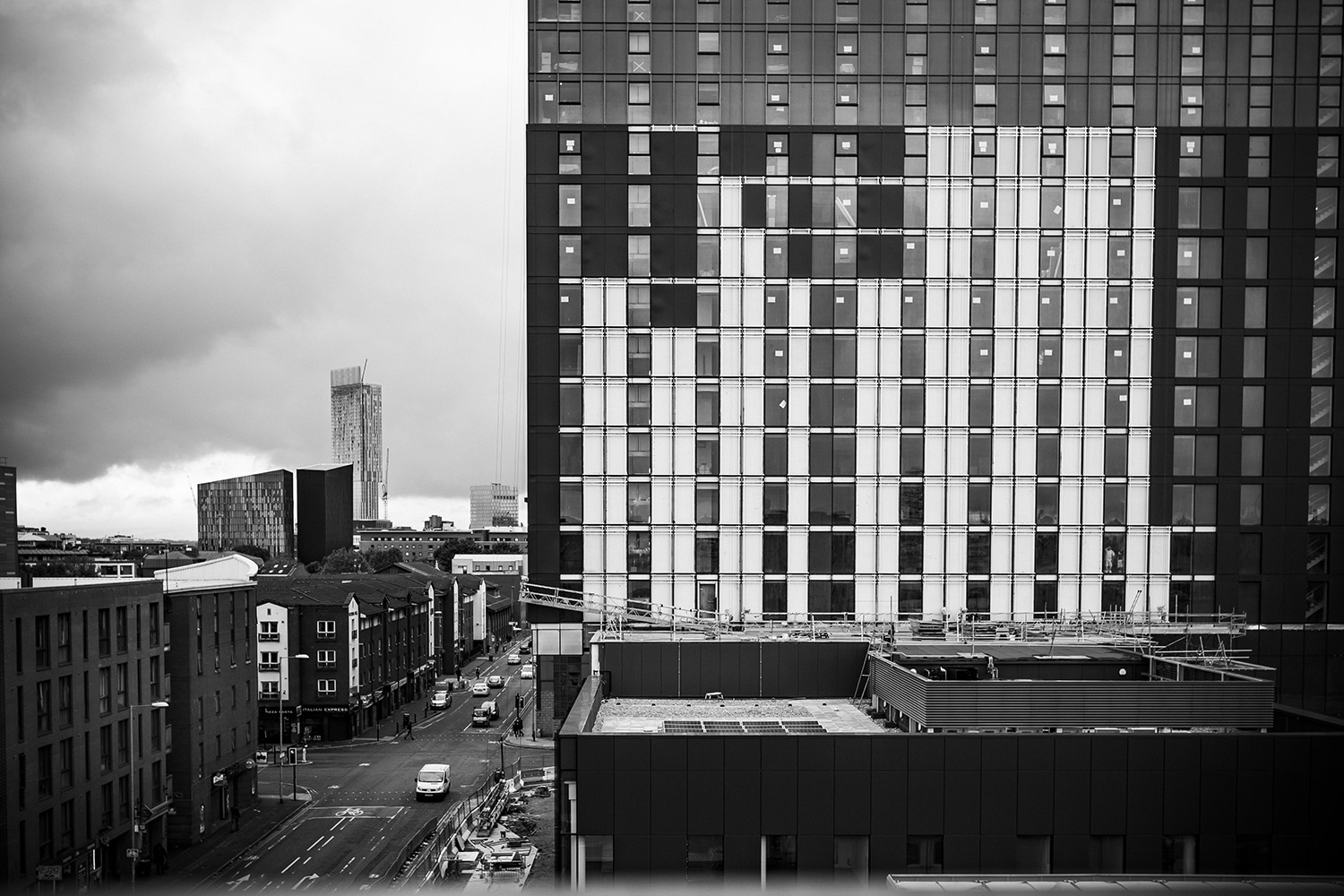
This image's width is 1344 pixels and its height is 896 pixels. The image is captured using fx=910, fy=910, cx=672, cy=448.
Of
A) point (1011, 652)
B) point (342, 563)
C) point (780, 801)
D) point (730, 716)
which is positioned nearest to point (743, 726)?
point (730, 716)

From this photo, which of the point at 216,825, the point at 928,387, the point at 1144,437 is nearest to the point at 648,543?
the point at 928,387

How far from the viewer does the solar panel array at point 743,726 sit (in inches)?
739

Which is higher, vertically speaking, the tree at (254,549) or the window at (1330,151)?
the window at (1330,151)

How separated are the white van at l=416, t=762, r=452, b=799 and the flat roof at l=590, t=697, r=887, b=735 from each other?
1172 inches

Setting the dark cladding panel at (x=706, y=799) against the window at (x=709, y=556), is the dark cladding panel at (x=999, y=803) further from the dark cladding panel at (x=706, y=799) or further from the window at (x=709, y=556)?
the window at (x=709, y=556)

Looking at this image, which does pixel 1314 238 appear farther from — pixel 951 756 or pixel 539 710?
pixel 539 710

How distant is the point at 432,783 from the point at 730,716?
33063 millimetres

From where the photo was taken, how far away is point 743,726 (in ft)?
63.0

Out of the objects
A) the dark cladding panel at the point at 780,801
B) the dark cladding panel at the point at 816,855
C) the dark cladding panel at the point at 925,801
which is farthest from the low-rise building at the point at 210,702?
the dark cladding panel at the point at 925,801

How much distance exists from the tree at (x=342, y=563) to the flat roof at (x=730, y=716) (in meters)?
111

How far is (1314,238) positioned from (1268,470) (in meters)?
10.7

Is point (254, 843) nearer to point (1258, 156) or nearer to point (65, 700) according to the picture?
point (65, 700)

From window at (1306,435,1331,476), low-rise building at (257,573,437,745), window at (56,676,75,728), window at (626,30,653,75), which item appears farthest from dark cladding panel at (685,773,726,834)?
low-rise building at (257,573,437,745)

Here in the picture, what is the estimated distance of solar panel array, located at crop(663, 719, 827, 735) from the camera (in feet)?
61.6
